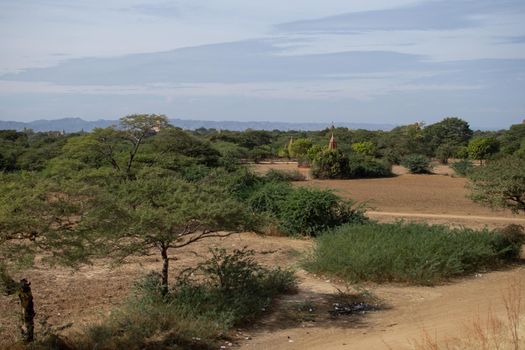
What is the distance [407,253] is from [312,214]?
7403mm

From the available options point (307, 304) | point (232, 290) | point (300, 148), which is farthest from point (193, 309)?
point (300, 148)

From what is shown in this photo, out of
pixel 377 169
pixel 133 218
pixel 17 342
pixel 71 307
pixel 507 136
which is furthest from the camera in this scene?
pixel 507 136

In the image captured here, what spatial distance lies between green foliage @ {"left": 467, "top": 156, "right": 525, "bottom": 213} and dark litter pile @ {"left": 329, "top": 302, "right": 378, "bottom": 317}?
6640 mm

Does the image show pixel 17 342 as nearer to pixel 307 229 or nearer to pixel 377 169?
pixel 307 229

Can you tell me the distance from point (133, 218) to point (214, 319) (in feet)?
7.55

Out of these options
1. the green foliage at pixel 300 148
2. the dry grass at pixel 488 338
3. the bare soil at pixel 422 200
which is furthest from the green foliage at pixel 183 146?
the green foliage at pixel 300 148

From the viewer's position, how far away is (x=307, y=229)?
2161 cm

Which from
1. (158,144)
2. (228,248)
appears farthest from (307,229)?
(158,144)

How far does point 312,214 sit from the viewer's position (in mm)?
21625

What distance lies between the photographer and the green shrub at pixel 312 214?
21.6 m

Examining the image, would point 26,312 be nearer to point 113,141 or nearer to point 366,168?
point 113,141

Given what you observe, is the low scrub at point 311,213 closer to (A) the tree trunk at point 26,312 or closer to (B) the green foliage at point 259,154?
(A) the tree trunk at point 26,312

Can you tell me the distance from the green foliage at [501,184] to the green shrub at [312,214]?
5540mm

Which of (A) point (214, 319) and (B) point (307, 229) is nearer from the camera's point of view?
(A) point (214, 319)
